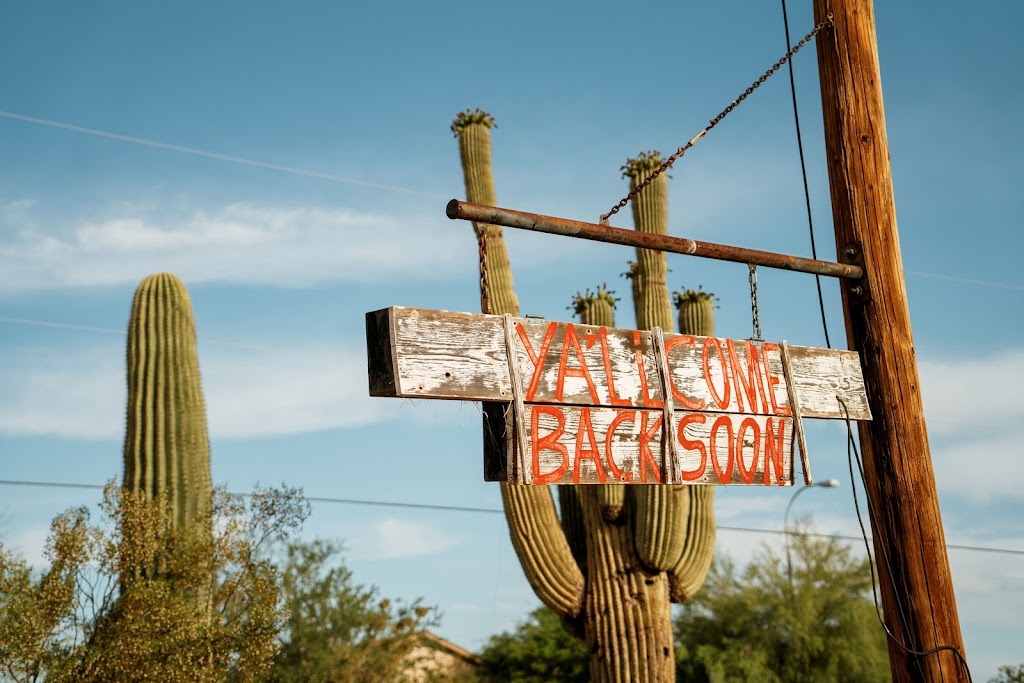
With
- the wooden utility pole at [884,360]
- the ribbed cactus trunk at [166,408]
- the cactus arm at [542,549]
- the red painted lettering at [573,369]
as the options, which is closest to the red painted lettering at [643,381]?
the red painted lettering at [573,369]

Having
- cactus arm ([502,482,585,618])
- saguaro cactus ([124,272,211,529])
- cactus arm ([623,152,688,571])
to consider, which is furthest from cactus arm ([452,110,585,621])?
saguaro cactus ([124,272,211,529])

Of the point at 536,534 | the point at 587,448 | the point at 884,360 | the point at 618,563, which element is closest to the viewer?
the point at 587,448

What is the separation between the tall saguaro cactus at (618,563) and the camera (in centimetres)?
1312

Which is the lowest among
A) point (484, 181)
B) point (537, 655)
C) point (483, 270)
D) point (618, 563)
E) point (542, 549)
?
point (537, 655)

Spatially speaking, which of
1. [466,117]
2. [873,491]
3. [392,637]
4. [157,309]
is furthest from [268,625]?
[873,491]

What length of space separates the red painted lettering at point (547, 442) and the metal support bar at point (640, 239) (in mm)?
761

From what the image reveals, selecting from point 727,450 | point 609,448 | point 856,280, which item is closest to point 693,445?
point 727,450

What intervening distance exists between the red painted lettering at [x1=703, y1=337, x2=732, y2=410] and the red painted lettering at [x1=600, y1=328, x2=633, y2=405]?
47 centimetres

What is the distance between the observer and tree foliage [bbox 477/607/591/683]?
85.9 feet

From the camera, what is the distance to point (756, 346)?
16.5ft

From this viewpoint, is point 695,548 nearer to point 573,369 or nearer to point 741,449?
point 741,449

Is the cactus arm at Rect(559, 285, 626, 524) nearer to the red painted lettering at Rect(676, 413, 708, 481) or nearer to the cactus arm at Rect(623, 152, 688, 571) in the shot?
the cactus arm at Rect(623, 152, 688, 571)

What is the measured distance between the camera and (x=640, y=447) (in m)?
4.48

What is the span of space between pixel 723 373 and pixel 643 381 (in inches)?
19.0
